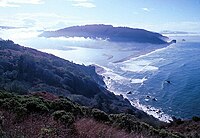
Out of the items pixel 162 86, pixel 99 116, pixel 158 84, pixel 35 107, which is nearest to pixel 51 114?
pixel 35 107

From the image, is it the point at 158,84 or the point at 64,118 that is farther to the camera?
the point at 158,84

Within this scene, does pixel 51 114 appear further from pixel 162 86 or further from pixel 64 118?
pixel 162 86

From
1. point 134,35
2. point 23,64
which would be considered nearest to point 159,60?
point 23,64

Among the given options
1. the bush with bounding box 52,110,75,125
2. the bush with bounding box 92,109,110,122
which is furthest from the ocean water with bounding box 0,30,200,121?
the bush with bounding box 52,110,75,125

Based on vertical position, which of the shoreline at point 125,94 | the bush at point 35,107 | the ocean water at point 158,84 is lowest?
the shoreline at point 125,94

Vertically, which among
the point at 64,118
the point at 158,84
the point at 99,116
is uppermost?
the point at 64,118

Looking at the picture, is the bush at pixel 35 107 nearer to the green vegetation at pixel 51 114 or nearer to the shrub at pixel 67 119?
the green vegetation at pixel 51 114

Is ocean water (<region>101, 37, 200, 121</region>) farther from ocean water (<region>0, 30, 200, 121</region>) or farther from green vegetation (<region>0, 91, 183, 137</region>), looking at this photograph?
green vegetation (<region>0, 91, 183, 137</region>)

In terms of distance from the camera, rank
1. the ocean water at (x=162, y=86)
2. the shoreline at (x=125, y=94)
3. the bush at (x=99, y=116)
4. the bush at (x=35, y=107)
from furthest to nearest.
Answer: the ocean water at (x=162, y=86) → the shoreline at (x=125, y=94) → the bush at (x=99, y=116) → the bush at (x=35, y=107)

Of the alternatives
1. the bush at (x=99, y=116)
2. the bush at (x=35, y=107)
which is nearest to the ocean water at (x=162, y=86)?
the bush at (x=99, y=116)

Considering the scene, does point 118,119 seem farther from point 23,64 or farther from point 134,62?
point 134,62

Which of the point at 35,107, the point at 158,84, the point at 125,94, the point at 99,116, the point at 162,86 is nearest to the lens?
the point at 35,107

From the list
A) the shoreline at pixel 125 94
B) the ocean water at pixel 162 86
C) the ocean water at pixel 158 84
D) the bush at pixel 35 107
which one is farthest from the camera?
the ocean water at pixel 158 84
